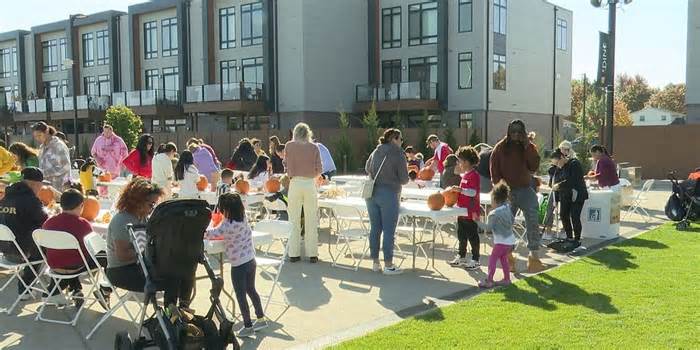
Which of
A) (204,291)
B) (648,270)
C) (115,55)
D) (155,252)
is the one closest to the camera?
(155,252)

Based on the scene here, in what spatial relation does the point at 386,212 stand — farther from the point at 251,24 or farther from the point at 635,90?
the point at 635,90

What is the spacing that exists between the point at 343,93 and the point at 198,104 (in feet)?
26.0

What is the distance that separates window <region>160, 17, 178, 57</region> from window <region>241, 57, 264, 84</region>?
225 inches

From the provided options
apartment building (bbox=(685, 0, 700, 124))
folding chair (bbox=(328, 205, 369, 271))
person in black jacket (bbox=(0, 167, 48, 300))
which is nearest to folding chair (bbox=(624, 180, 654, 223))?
folding chair (bbox=(328, 205, 369, 271))

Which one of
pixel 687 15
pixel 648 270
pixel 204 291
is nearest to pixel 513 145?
pixel 648 270

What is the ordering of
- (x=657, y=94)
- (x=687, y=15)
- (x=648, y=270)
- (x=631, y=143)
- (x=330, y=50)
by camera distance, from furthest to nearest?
1. (x=657, y=94)
2. (x=330, y=50)
3. (x=687, y=15)
4. (x=631, y=143)
5. (x=648, y=270)

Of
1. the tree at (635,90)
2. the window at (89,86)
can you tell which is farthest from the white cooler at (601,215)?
the tree at (635,90)

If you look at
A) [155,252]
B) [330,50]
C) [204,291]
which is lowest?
[204,291]

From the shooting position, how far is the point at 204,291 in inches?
301

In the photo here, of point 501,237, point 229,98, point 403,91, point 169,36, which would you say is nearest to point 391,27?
point 403,91

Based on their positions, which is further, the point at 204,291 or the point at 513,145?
the point at 513,145

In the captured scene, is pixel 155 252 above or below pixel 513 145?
below

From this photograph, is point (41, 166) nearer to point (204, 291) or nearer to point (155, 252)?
point (204, 291)

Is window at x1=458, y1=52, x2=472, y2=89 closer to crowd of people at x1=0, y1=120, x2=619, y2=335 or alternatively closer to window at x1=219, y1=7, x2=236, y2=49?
window at x1=219, y1=7, x2=236, y2=49
